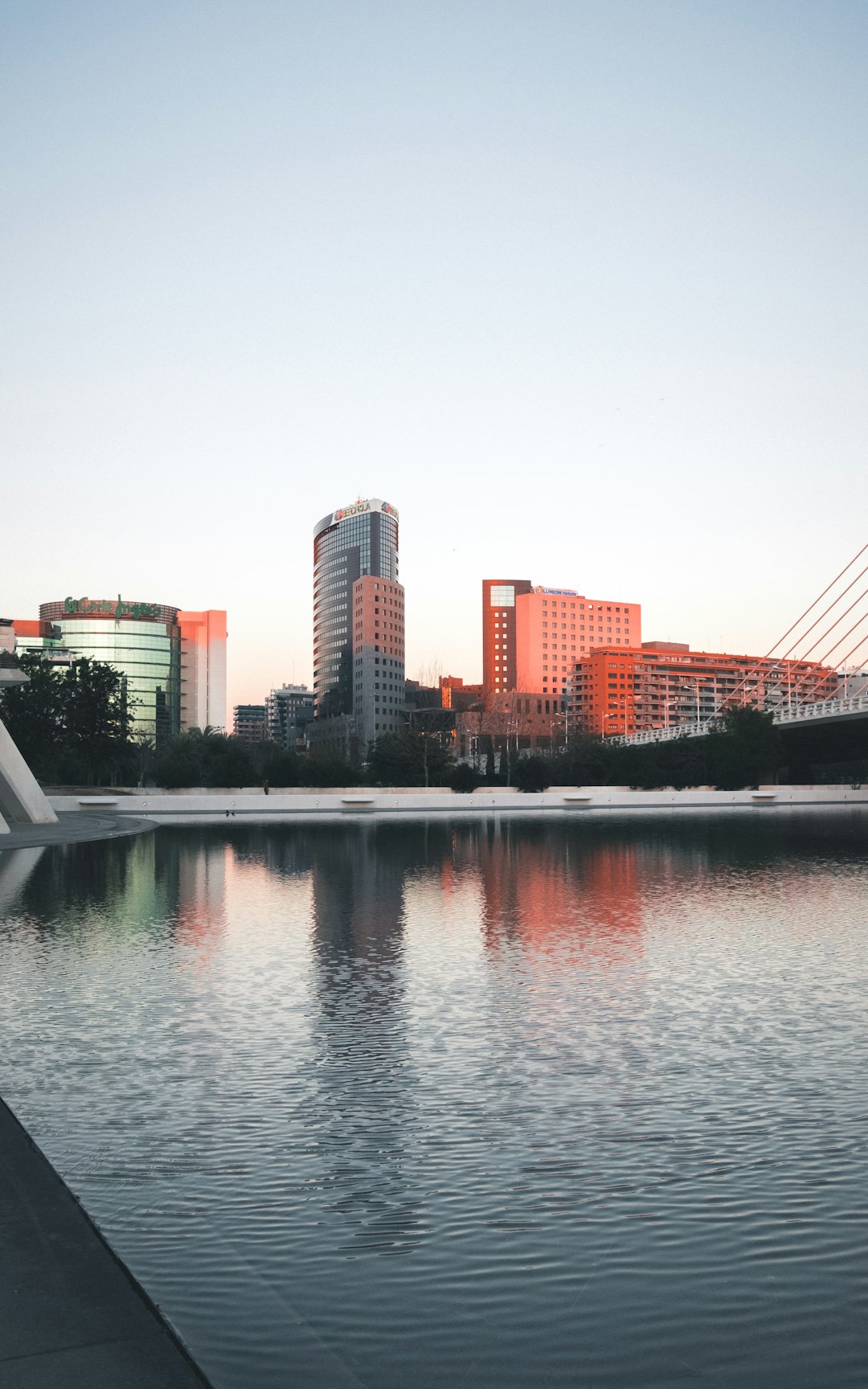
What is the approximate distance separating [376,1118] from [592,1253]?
1.97 m

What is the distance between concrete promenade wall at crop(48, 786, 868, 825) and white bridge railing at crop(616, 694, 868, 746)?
513cm

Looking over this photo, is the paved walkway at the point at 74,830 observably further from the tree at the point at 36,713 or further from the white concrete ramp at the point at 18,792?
the tree at the point at 36,713

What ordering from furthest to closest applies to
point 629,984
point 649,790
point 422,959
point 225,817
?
point 649,790 < point 225,817 < point 422,959 < point 629,984

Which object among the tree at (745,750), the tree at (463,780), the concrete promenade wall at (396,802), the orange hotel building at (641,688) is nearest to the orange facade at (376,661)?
the orange hotel building at (641,688)

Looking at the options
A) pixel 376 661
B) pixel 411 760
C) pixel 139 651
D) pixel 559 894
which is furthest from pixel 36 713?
pixel 376 661

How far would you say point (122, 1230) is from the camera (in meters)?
4.71

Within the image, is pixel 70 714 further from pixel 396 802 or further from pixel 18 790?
pixel 18 790

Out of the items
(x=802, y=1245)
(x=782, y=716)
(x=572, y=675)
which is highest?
(x=572, y=675)

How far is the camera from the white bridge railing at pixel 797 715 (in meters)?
68.6

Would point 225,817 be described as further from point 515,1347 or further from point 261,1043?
point 515,1347

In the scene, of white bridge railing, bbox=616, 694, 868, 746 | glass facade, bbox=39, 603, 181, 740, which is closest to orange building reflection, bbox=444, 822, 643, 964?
white bridge railing, bbox=616, 694, 868, 746

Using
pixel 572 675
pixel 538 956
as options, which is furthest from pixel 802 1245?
pixel 572 675

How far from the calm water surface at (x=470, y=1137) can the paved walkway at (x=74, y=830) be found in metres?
17.9

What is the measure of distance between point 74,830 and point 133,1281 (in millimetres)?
33950
